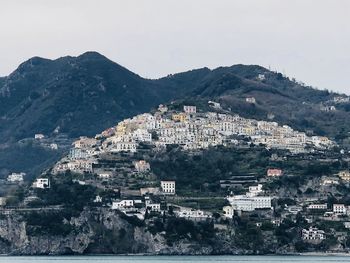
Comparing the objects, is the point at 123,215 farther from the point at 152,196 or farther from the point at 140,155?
the point at 140,155

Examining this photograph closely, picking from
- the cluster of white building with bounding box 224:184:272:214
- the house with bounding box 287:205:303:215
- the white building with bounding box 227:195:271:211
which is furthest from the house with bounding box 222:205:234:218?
the house with bounding box 287:205:303:215

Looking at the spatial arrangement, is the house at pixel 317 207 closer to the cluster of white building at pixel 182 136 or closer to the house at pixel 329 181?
the house at pixel 329 181

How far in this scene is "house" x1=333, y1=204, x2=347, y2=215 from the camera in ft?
528

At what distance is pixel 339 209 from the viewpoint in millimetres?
161625

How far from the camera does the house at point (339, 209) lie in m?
161

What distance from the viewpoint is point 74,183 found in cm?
16462

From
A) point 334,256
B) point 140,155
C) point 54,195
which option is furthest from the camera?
point 140,155

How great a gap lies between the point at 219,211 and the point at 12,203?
23410 millimetres

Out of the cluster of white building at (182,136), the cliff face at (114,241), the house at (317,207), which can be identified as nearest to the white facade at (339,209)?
the house at (317,207)

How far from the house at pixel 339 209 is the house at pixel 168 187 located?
1879 cm

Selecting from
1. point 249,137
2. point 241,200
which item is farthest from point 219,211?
point 249,137

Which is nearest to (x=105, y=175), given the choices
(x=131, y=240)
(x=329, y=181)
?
(x=131, y=240)

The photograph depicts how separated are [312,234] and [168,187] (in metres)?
20.7

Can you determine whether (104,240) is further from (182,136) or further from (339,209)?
(182,136)
